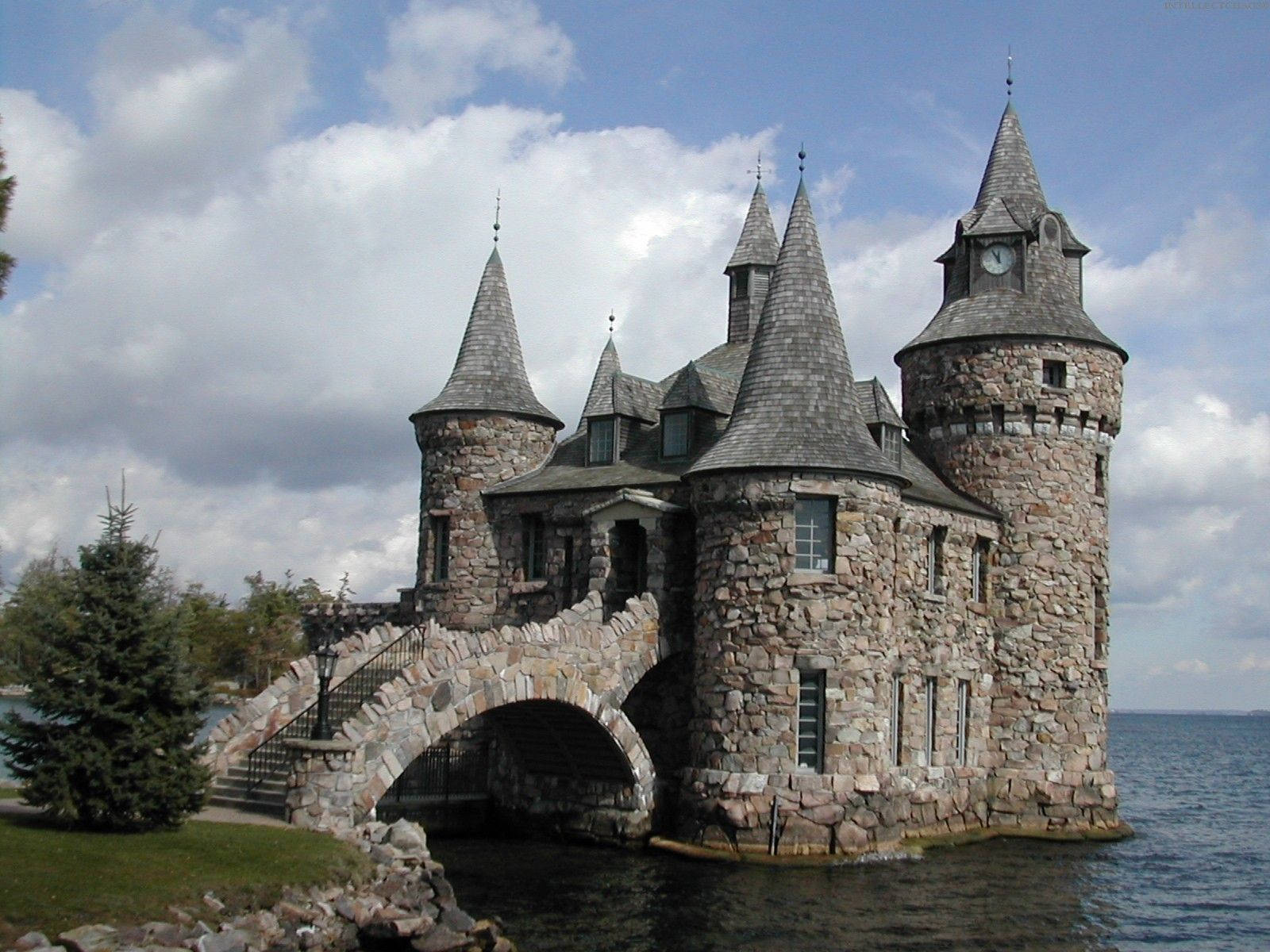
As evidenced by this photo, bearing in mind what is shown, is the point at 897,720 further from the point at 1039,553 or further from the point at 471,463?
the point at 471,463

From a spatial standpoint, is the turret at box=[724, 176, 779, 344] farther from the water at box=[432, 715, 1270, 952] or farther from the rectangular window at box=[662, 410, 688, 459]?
the water at box=[432, 715, 1270, 952]

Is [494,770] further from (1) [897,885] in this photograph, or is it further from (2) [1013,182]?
(2) [1013,182]

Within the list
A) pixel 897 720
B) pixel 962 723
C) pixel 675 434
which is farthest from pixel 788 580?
pixel 962 723

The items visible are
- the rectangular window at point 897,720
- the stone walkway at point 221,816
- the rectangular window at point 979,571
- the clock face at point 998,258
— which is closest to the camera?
the stone walkway at point 221,816

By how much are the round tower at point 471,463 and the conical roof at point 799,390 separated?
714cm

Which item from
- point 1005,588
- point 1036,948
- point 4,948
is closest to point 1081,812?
point 1005,588

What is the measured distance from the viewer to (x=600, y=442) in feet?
115

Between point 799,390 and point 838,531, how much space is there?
121 inches

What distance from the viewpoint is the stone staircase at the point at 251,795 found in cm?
2388

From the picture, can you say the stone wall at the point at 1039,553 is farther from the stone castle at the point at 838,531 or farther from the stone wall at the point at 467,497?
the stone wall at the point at 467,497

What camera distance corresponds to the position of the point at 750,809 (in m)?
28.1

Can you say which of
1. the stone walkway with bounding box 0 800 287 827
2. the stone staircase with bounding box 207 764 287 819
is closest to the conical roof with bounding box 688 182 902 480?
the stone staircase with bounding box 207 764 287 819

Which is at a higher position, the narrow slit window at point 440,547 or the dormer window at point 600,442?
the dormer window at point 600,442

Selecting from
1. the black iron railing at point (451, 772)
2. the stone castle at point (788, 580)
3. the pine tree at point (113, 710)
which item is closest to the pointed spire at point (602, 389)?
the stone castle at point (788, 580)
